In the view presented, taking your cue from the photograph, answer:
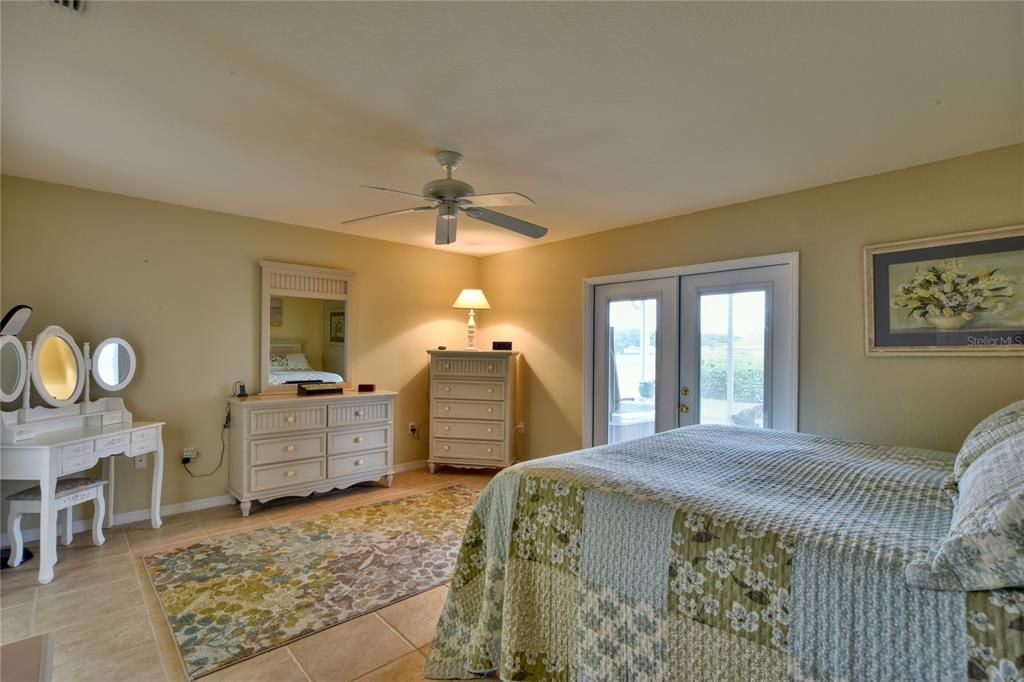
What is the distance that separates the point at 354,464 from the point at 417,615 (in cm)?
210

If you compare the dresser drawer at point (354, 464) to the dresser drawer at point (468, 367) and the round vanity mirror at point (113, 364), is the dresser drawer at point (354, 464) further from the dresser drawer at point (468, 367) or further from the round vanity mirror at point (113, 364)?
the round vanity mirror at point (113, 364)

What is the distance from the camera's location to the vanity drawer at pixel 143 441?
10.6 feet

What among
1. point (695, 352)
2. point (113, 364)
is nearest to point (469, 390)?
point (695, 352)

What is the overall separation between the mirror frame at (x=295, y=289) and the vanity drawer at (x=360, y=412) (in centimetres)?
43

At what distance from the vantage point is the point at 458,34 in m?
1.65

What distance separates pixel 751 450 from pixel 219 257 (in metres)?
4.07

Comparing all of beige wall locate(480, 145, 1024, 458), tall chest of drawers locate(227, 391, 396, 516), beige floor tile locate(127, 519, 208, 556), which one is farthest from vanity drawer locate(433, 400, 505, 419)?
beige floor tile locate(127, 519, 208, 556)

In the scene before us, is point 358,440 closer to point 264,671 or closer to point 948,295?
point 264,671

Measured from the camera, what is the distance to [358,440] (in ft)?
14.0

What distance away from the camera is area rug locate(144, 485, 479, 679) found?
2.18m

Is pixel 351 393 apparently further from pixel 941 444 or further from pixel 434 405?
pixel 941 444

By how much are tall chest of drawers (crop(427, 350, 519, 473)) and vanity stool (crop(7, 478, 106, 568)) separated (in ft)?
8.58

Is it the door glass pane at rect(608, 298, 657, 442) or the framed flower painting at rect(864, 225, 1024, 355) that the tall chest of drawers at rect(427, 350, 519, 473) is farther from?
the framed flower painting at rect(864, 225, 1024, 355)

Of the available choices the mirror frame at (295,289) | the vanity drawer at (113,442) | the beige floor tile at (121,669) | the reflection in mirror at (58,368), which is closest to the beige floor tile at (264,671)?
the beige floor tile at (121,669)
